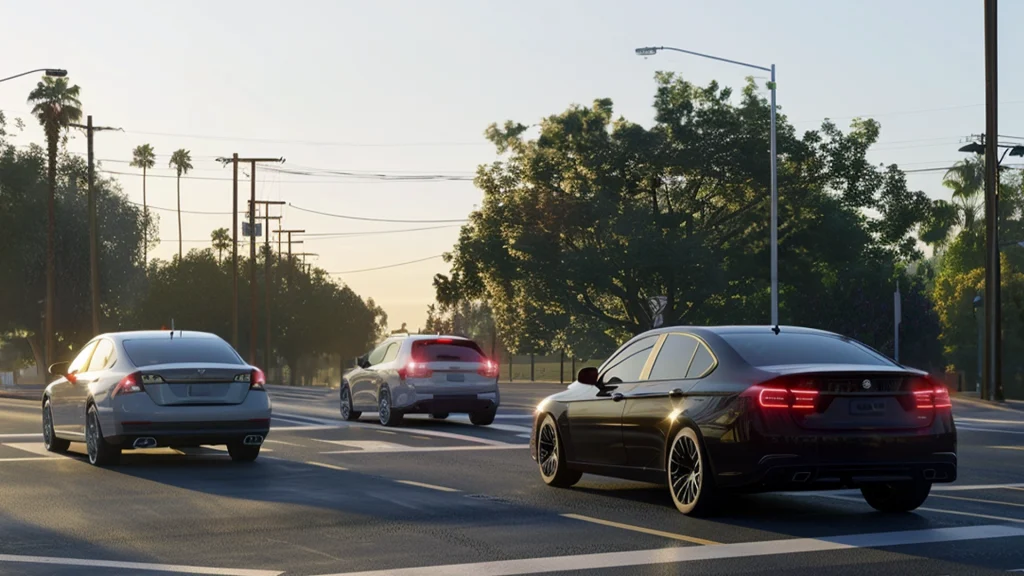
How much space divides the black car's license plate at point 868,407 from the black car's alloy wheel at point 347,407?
16.7 m

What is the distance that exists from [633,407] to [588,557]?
3295 millimetres

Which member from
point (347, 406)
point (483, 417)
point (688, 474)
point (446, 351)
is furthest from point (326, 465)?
point (347, 406)

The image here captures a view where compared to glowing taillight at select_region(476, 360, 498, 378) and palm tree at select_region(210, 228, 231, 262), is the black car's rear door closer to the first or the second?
glowing taillight at select_region(476, 360, 498, 378)

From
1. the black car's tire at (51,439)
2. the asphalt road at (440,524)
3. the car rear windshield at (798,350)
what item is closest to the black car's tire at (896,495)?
the asphalt road at (440,524)

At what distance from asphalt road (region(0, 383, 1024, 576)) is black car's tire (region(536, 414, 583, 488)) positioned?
0.85 ft

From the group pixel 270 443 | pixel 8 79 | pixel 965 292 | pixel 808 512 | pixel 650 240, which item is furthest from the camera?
pixel 965 292

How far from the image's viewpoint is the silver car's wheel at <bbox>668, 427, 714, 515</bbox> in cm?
1152

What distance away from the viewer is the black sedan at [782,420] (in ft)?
36.2

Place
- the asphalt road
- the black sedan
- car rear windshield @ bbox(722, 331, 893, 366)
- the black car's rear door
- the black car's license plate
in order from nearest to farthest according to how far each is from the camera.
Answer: the asphalt road
the black sedan
the black car's license plate
car rear windshield @ bbox(722, 331, 893, 366)
the black car's rear door

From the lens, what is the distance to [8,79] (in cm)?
4181

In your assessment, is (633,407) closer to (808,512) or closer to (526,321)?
(808,512)

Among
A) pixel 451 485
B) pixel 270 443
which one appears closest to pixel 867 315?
pixel 270 443

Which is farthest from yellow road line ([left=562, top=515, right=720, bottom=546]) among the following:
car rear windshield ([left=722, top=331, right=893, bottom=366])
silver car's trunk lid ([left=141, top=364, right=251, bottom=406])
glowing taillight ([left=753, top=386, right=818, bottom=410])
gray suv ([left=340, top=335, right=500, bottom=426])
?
gray suv ([left=340, top=335, right=500, bottom=426])

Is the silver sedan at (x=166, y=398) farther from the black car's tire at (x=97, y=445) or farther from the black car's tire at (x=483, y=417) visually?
the black car's tire at (x=483, y=417)
